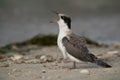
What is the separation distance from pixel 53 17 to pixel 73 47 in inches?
347

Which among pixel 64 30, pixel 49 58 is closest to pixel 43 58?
pixel 49 58

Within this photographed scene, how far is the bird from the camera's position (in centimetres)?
1411

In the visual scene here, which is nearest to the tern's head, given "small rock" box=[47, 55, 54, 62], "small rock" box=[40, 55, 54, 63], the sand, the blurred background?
the sand

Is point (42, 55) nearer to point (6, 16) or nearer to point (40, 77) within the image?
point (40, 77)

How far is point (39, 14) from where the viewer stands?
924 inches

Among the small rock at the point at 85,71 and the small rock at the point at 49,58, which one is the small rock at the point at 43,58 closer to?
the small rock at the point at 49,58

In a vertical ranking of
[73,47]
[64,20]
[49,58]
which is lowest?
[49,58]

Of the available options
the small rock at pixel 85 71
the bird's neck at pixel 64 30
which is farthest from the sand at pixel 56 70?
the bird's neck at pixel 64 30

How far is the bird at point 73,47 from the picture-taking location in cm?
1411

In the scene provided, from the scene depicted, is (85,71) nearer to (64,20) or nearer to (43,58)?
(64,20)

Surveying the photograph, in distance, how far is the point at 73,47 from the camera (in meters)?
14.3

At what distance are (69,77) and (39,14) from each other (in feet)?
34.7

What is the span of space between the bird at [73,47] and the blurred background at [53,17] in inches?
205

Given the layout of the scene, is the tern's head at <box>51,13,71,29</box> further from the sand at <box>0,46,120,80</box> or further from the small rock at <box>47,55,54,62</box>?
the small rock at <box>47,55,54,62</box>
